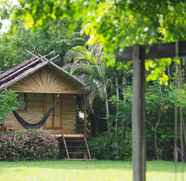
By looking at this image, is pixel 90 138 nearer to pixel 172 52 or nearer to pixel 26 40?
pixel 26 40

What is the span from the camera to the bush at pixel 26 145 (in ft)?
62.8

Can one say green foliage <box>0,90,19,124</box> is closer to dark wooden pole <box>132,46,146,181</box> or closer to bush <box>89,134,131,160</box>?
bush <box>89,134,131,160</box>

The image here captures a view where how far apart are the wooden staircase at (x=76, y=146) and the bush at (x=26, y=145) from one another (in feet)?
4.68

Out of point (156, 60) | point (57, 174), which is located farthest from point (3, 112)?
point (156, 60)

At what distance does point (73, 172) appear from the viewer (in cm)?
1525

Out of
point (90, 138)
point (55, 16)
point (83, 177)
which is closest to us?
point (55, 16)

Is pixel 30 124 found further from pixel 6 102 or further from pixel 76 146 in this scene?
pixel 6 102

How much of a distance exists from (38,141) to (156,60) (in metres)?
15.2

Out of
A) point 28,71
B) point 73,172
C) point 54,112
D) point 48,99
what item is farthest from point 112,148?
point 73,172

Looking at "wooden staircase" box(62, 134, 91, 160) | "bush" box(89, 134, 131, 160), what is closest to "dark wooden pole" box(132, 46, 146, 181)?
"bush" box(89, 134, 131, 160)

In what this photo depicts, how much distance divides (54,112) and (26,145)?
150 inches

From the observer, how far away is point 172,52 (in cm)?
420

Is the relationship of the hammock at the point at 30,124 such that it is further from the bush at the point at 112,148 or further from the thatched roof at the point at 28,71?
the bush at the point at 112,148

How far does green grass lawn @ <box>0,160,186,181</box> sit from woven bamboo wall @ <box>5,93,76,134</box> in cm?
402
